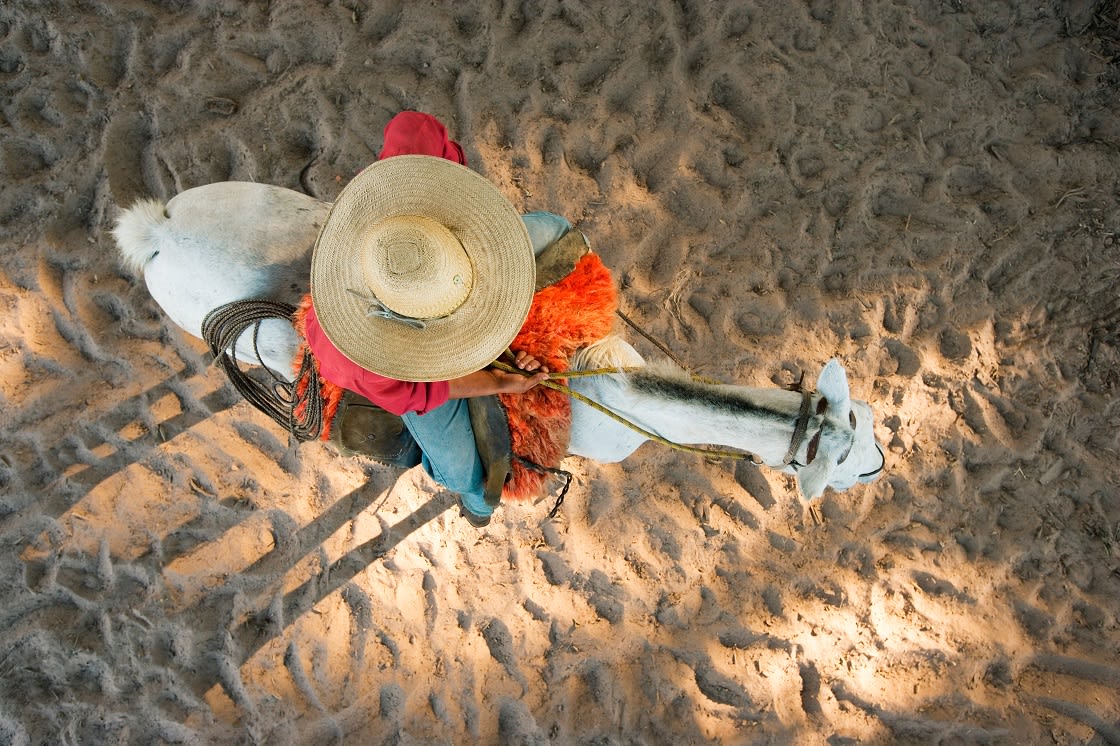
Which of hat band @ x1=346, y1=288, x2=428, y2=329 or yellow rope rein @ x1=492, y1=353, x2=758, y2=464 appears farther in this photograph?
yellow rope rein @ x1=492, y1=353, x2=758, y2=464

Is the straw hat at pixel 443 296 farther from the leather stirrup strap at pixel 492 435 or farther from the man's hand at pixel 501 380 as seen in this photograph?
the leather stirrup strap at pixel 492 435

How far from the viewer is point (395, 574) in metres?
2.99

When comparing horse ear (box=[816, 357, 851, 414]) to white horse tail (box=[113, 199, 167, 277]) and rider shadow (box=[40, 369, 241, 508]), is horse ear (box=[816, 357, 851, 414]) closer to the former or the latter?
white horse tail (box=[113, 199, 167, 277])

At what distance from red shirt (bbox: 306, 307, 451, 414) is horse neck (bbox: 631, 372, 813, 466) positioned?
2.03ft

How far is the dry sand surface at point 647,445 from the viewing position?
285 centimetres

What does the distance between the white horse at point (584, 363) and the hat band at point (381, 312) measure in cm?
61

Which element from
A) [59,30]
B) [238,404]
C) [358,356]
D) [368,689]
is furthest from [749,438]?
[59,30]

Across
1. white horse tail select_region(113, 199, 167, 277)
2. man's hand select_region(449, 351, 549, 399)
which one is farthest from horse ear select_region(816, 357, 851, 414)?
white horse tail select_region(113, 199, 167, 277)

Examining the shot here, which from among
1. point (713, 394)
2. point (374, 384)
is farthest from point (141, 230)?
point (713, 394)

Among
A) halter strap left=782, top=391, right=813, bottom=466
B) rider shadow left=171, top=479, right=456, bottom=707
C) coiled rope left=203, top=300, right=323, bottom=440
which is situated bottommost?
rider shadow left=171, top=479, right=456, bottom=707

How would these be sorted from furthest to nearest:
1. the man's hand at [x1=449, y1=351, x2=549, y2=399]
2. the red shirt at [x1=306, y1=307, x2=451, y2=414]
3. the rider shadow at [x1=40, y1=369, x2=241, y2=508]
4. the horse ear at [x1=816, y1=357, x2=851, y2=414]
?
the rider shadow at [x1=40, y1=369, x2=241, y2=508]
the man's hand at [x1=449, y1=351, x2=549, y2=399]
the horse ear at [x1=816, y1=357, x2=851, y2=414]
the red shirt at [x1=306, y1=307, x2=451, y2=414]

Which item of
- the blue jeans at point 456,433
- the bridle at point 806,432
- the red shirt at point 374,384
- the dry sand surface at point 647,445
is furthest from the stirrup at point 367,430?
the bridle at point 806,432

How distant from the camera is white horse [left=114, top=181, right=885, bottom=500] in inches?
77.3

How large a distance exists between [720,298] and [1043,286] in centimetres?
164
